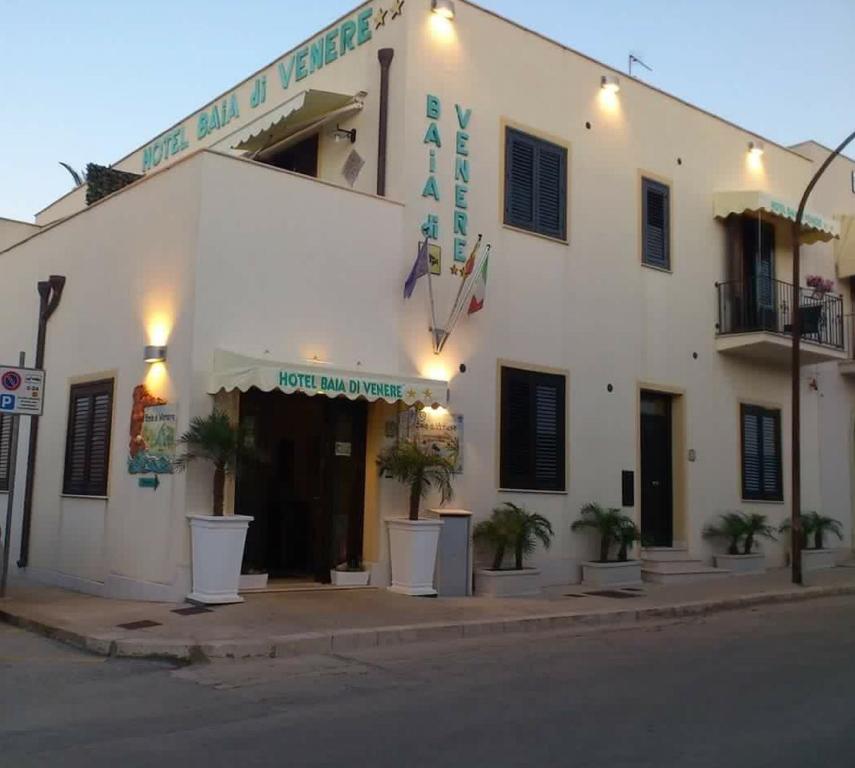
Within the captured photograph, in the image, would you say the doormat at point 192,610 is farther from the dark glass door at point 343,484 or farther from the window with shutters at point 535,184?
the window with shutters at point 535,184

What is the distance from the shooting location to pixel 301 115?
14688 millimetres

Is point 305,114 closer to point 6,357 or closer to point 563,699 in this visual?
point 6,357

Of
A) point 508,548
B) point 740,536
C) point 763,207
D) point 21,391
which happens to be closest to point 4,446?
point 21,391

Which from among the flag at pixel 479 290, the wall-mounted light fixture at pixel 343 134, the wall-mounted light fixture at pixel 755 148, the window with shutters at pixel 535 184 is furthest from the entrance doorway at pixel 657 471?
the wall-mounted light fixture at pixel 343 134

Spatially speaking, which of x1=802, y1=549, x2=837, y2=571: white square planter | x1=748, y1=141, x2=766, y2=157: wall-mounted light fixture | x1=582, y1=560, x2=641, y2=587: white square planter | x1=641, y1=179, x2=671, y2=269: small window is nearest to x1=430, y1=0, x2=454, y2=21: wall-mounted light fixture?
x1=641, y1=179, x2=671, y2=269: small window

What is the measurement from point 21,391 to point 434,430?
5.30m

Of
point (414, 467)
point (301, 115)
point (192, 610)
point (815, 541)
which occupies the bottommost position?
point (192, 610)

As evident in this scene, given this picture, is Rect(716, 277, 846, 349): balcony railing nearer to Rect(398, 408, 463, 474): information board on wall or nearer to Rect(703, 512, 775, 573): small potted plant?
Rect(703, 512, 775, 573): small potted plant

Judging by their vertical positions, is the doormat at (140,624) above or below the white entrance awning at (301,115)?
below

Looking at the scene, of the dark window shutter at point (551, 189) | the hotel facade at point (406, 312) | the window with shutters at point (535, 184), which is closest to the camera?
the hotel facade at point (406, 312)

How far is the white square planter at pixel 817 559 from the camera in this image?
59.5 ft

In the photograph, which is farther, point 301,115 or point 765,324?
point 765,324

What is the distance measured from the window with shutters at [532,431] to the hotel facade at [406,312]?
0.05 meters

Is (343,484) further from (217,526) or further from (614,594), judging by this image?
(614,594)
